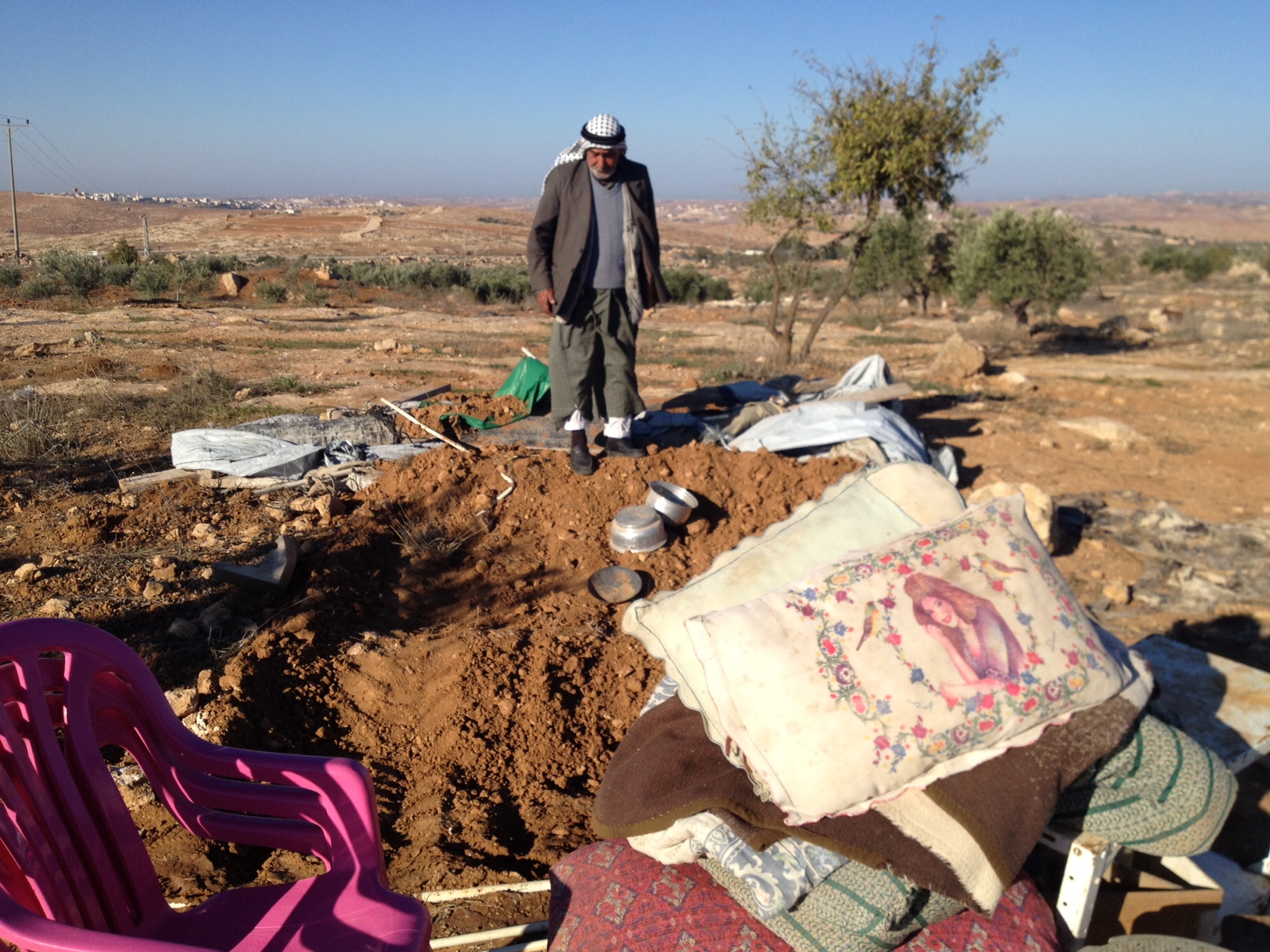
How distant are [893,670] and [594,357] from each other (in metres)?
3.46

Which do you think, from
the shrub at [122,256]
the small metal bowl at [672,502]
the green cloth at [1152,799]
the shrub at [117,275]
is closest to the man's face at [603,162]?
the small metal bowl at [672,502]

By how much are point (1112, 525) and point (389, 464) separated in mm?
4251

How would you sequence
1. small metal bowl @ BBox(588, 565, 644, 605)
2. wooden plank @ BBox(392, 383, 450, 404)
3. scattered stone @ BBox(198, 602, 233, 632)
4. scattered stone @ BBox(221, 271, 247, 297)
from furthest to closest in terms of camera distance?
scattered stone @ BBox(221, 271, 247, 297) → wooden plank @ BBox(392, 383, 450, 404) → small metal bowl @ BBox(588, 565, 644, 605) → scattered stone @ BBox(198, 602, 233, 632)

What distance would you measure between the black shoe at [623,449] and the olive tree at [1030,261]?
13371 millimetres

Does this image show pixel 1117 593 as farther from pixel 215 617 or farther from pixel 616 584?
pixel 215 617

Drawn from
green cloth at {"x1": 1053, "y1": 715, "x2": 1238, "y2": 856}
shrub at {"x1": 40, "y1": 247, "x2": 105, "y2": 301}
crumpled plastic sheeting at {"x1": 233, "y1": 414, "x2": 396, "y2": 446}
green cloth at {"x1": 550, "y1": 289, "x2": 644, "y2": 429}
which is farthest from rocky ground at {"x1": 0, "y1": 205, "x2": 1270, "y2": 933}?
shrub at {"x1": 40, "y1": 247, "x2": 105, "y2": 301}

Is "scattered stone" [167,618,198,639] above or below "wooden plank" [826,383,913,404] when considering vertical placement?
below

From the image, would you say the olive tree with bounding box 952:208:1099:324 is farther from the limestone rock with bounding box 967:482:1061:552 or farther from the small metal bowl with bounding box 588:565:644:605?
the small metal bowl with bounding box 588:565:644:605

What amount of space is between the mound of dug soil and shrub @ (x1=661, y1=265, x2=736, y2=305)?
57.6ft

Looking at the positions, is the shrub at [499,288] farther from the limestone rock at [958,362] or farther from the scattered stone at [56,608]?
the scattered stone at [56,608]

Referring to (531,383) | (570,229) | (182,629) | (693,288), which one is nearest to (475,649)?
(182,629)

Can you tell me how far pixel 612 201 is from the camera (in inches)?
175

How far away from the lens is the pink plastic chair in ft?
4.32

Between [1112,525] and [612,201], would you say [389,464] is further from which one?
[1112,525]
